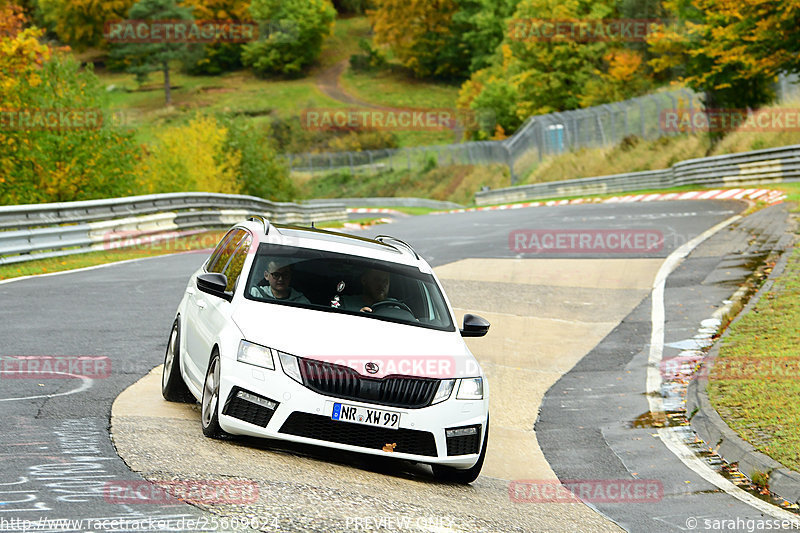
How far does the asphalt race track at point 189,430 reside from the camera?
6.02 metres

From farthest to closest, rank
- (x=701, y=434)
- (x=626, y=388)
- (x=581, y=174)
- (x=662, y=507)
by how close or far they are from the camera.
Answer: (x=581, y=174) < (x=626, y=388) < (x=701, y=434) < (x=662, y=507)

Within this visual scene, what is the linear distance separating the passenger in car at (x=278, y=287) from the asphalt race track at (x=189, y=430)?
1155 mm

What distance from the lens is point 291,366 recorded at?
7.38m

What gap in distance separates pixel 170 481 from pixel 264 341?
139cm

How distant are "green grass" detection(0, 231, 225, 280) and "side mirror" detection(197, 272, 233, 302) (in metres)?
10.8

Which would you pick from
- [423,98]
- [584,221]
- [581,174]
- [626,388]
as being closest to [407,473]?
[626,388]

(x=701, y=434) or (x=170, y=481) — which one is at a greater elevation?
(x=170, y=481)

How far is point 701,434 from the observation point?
1017 cm

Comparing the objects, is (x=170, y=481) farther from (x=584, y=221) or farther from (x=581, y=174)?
(x=581, y=174)

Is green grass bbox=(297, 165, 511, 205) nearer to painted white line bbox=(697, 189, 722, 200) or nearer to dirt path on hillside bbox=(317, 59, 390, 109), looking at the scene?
painted white line bbox=(697, 189, 722, 200)

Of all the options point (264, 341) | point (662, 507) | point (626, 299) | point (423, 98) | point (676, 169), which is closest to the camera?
point (264, 341)

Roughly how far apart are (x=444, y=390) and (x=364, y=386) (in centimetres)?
63

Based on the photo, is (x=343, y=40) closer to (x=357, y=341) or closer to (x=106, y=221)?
(x=106, y=221)

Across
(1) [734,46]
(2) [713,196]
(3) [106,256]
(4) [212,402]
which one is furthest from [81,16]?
(4) [212,402]
